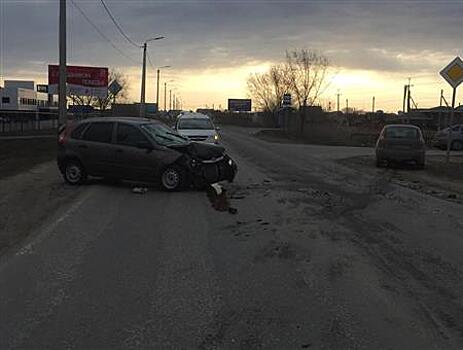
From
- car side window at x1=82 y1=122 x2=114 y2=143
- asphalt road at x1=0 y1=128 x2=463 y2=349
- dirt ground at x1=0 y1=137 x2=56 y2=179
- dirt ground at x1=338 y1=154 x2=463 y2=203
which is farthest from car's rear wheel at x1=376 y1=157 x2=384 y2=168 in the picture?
dirt ground at x1=0 y1=137 x2=56 y2=179

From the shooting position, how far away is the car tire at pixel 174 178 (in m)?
14.1

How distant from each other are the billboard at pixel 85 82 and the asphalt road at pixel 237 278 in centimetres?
5767

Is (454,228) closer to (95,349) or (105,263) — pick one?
(105,263)

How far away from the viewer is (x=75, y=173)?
1507 cm

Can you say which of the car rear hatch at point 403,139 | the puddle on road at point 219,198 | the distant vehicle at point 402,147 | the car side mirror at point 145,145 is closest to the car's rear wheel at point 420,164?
the distant vehicle at point 402,147

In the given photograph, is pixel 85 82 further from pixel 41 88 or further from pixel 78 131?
pixel 78 131

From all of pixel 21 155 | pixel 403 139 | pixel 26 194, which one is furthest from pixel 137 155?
pixel 21 155

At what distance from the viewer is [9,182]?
638 inches

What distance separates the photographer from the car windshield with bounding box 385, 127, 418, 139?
74.0 feet

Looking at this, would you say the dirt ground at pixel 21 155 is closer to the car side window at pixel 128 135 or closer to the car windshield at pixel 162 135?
the car side window at pixel 128 135

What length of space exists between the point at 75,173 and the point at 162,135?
2.28 metres

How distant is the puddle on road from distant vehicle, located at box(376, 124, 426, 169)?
9.49 meters

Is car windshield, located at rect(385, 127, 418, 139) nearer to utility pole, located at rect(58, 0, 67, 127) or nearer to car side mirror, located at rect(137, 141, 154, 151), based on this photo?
car side mirror, located at rect(137, 141, 154, 151)

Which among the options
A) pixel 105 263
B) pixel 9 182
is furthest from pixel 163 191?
pixel 105 263
